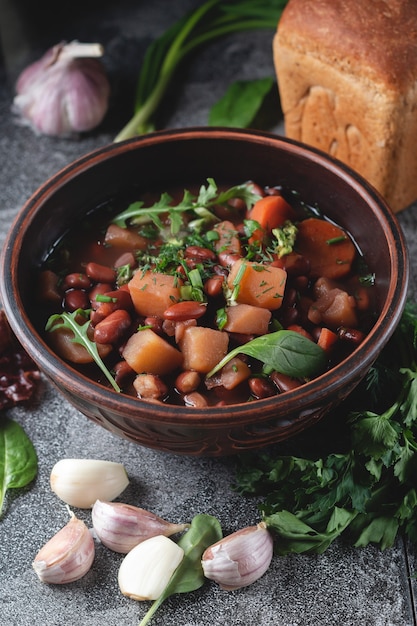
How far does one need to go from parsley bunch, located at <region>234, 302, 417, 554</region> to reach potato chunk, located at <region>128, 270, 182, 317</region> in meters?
0.58

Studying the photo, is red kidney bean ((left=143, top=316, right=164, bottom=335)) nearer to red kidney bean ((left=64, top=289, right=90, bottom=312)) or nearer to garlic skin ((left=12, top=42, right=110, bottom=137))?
red kidney bean ((left=64, top=289, right=90, bottom=312))

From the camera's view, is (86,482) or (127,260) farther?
(127,260)

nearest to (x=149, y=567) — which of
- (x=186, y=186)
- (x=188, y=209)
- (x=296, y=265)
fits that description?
(x=296, y=265)

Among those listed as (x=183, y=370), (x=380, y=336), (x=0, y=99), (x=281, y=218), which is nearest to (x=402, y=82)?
(x=281, y=218)

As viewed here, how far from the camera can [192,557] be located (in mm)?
2465

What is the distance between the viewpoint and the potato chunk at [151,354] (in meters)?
2.49

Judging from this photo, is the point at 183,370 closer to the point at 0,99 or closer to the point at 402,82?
the point at 402,82

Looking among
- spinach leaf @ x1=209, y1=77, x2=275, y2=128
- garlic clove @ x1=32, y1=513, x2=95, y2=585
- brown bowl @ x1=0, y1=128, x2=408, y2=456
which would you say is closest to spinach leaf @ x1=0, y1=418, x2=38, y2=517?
garlic clove @ x1=32, y1=513, x2=95, y2=585

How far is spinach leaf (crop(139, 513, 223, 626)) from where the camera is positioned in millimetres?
2385

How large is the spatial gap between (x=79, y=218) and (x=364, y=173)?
1238 mm

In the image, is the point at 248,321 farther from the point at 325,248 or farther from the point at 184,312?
the point at 325,248

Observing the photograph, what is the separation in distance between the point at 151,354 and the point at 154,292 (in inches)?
8.9

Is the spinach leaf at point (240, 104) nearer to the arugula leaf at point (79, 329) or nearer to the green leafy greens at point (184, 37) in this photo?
the green leafy greens at point (184, 37)

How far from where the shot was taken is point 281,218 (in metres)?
2.91
